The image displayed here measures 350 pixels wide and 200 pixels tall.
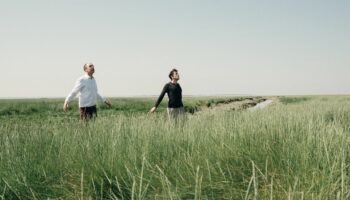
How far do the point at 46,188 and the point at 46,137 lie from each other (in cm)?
151

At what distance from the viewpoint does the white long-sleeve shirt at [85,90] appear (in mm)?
4762

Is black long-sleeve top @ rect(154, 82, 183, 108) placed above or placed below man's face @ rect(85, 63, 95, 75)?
below

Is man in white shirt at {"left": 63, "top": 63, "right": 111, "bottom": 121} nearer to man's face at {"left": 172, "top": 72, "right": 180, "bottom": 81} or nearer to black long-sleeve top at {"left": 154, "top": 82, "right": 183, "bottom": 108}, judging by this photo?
black long-sleeve top at {"left": 154, "top": 82, "right": 183, "bottom": 108}

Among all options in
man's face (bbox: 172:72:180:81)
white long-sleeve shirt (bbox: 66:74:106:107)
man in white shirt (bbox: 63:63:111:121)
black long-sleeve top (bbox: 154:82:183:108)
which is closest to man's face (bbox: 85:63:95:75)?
man in white shirt (bbox: 63:63:111:121)

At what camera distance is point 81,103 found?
4.86m

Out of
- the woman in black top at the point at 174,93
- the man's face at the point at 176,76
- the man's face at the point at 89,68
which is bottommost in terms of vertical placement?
the woman in black top at the point at 174,93

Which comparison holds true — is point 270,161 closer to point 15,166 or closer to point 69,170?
point 69,170

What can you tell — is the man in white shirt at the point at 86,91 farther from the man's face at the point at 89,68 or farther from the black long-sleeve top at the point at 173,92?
the black long-sleeve top at the point at 173,92

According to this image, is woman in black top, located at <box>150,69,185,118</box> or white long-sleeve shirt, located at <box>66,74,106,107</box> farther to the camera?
woman in black top, located at <box>150,69,185,118</box>

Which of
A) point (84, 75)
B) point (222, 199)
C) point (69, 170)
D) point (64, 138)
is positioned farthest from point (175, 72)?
point (222, 199)

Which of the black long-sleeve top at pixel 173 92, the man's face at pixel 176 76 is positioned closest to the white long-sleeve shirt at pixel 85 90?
Result: the black long-sleeve top at pixel 173 92

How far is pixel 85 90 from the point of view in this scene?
4863 millimetres

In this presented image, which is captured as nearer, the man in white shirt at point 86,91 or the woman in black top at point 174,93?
the man in white shirt at point 86,91

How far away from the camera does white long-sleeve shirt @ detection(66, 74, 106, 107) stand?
4.76 meters
